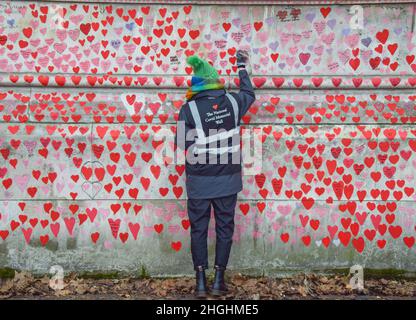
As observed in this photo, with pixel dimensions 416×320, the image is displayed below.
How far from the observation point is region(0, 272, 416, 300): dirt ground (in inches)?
207

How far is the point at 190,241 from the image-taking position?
18.3 ft

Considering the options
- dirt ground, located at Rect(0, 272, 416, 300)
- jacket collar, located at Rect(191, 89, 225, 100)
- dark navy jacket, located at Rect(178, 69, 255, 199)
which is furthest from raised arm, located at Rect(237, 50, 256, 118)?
dirt ground, located at Rect(0, 272, 416, 300)

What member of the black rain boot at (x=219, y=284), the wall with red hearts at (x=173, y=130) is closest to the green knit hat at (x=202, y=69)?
the wall with red hearts at (x=173, y=130)

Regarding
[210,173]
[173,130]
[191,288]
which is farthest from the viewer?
[173,130]

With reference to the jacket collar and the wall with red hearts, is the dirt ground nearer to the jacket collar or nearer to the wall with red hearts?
the wall with red hearts

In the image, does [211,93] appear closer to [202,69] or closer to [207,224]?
[202,69]

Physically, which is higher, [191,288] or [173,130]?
[173,130]

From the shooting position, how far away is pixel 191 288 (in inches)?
214

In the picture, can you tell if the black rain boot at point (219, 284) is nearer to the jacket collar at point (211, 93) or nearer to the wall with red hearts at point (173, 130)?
the wall with red hearts at point (173, 130)

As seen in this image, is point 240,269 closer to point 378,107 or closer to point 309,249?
point 309,249

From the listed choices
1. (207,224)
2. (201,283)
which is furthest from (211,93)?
(201,283)

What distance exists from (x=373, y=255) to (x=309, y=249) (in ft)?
2.18

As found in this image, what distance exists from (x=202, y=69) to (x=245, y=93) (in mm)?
487

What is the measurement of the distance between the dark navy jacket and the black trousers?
9 cm
